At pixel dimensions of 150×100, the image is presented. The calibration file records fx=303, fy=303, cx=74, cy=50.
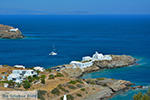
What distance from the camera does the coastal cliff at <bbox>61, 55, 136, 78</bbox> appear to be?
6013cm

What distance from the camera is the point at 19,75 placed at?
51.8 metres

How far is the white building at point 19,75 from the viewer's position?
49878mm

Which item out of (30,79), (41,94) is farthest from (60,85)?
(30,79)

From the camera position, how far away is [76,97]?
1714 inches

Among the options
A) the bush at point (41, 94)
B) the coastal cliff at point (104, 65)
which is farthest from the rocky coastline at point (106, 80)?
the bush at point (41, 94)

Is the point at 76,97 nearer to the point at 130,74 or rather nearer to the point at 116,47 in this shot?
the point at 130,74

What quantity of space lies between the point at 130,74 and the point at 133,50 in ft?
102

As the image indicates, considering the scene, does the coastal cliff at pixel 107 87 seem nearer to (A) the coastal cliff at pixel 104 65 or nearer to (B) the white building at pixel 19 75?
(A) the coastal cliff at pixel 104 65

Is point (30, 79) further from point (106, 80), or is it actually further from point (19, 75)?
point (106, 80)

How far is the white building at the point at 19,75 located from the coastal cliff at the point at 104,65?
28.6ft

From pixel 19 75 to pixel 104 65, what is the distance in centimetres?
2188

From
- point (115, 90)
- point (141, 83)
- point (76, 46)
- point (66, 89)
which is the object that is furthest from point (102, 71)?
point (76, 46)

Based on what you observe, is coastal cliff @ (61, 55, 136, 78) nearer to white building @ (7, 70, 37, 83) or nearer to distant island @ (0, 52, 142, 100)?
distant island @ (0, 52, 142, 100)

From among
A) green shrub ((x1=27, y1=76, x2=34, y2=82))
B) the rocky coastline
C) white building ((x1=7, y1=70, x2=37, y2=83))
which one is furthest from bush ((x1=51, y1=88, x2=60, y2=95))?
white building ((x1=7, y1=70, x2=37, y2=83))
